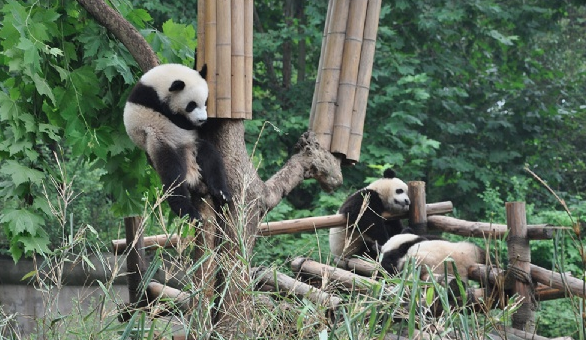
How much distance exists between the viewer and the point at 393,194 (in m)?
7.24

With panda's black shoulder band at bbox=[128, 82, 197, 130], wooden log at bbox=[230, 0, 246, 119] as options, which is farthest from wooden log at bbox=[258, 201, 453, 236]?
wooden log at bbox=[230, 0, 246, 119]

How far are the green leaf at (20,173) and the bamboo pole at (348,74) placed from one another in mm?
1584

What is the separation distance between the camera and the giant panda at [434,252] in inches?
219

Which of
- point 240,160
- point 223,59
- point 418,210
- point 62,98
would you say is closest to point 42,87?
point 62,98

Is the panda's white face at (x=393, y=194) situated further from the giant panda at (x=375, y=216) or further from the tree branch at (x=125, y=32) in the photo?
the tree branch at (x=125, y=32)

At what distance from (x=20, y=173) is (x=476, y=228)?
3.18 m

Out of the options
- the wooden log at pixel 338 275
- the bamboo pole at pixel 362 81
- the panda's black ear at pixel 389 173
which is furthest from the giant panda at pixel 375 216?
the bamboo pole at pixel 362 81

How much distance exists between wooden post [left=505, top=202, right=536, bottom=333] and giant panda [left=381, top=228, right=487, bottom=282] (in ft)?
1.16

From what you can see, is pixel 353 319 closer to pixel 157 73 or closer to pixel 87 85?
pixel 157 73

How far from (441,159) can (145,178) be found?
622cm

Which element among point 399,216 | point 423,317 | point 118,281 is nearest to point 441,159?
point 399,216

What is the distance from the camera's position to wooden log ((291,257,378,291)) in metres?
2.56

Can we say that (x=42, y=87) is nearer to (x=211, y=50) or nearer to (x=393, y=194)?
(x=211, y=50)

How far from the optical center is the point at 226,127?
4.00 metres
